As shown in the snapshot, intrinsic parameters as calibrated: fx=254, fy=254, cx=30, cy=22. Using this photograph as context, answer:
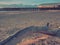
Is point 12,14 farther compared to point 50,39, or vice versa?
point 12,14

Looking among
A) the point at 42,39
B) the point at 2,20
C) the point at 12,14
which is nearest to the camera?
the point at 42,39

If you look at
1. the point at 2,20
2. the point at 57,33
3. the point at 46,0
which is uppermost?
the point at 57,33

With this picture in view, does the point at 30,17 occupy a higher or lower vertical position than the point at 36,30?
lower

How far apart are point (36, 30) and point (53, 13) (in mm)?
3634

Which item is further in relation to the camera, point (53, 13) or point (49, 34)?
point (53, 13)

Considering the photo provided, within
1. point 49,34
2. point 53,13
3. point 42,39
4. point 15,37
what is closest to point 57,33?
point 49,34

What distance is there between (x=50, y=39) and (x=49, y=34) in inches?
9.9

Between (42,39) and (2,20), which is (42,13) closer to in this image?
(2,20)

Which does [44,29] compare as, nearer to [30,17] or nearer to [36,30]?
[36,30]

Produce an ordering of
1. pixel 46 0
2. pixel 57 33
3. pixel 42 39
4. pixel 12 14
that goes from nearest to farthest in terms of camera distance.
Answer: pixel 42 39
pixel 57 33
pixel 12 14
pixel 46 0

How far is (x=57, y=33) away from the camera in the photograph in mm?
4992

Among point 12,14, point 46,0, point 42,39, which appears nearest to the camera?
point 42,39

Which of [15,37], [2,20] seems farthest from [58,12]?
[15,37]

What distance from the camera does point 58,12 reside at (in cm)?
871
